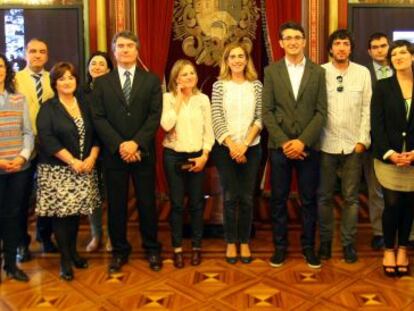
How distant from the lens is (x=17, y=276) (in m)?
3.28

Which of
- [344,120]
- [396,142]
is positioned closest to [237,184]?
[344,120]

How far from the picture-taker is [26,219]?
3.55 m

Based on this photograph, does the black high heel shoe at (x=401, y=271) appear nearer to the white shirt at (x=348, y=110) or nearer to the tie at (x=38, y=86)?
the white shirt at (x=348, y=110)

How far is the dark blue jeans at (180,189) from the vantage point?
3346mm

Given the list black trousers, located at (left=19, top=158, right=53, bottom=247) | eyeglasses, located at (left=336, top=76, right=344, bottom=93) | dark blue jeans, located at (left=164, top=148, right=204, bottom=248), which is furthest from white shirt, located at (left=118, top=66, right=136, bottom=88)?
eyeglasses, located at (left=336, top=76, right=344, bottom=93)

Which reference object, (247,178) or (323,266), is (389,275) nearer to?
(323,266)

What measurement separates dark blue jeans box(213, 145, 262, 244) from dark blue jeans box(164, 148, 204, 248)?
15cm

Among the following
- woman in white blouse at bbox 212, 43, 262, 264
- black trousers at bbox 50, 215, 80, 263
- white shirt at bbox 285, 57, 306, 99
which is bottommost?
black trousers at bbox 50, 215, 80, 263

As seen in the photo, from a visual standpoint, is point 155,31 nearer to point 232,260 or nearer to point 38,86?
point 38,86

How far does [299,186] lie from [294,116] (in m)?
0.45

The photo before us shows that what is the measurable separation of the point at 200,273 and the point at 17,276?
114 centimetres

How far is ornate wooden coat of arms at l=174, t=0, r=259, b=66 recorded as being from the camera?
16.8ft

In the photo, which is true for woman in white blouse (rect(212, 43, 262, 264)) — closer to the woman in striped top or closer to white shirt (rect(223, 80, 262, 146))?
white shirt (rect(223, 80, 262, 146))

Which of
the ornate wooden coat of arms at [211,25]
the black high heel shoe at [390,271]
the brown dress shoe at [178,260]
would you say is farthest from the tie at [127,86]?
the ornate wooden coat of arms at [211,25]
